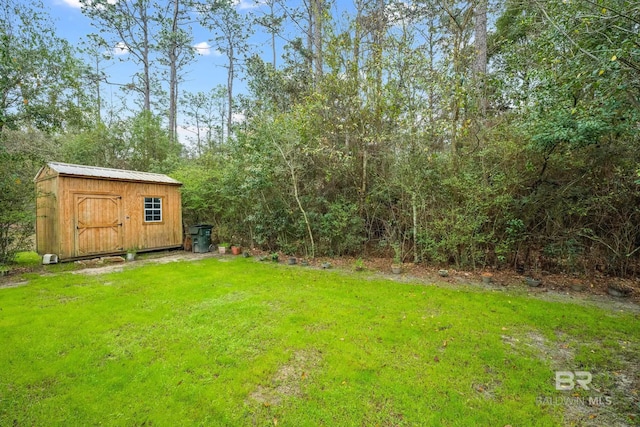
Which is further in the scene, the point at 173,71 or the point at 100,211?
the point at 173,71

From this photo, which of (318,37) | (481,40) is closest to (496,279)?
(481,40)

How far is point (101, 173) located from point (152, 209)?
158 cm

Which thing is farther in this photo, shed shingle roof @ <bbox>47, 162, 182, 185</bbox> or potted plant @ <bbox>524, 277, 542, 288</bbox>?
shed shingle roof @ <bbox>47, 162, 182, 185</bbox>

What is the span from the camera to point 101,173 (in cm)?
757

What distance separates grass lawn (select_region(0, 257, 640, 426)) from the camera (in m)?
2.06

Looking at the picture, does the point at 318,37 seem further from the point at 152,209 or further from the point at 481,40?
the point at 152,209

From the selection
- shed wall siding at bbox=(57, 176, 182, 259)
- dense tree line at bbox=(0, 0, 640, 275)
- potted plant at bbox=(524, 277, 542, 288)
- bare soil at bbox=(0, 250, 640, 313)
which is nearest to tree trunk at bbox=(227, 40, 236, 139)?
dense tree line at bbox=(0, 0, 640, 275)

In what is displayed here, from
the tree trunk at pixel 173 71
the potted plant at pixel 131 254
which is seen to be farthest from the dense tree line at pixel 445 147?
the tree trunk at pixel 173 71

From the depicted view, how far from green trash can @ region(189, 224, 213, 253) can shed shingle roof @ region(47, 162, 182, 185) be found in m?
1.65

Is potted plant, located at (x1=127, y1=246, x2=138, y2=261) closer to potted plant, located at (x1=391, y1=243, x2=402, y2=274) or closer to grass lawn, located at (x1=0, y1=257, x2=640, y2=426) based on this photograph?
grass lawn, located at (x1=0, y1=257, x2=640, y2=426)

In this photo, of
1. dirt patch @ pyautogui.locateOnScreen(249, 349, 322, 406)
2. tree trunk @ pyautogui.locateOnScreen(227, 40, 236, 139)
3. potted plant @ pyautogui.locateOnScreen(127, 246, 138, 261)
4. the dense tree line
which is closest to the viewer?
dirt patch @ pyautogui.locateOnScreen(249, 349, 322, 406)

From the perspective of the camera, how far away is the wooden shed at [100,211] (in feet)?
22.3

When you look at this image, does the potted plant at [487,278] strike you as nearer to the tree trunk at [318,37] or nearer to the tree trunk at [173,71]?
the tree trunk at [318,37]

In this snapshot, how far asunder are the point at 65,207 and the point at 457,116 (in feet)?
30.7
